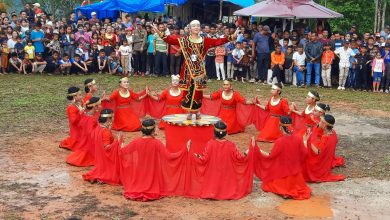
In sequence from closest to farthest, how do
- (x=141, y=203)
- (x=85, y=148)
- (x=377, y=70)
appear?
1. (x=141, y=203)
2. (x=85, y=148)
3. (x=377, y=70)

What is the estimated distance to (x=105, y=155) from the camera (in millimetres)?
8422

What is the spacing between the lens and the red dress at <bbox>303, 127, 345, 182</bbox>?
28.9 ft

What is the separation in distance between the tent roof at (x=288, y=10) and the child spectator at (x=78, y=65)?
5849 millimetres

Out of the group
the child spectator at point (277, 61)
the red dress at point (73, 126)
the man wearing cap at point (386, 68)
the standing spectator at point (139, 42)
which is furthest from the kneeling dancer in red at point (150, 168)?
the standing spectator at point (139, 42)

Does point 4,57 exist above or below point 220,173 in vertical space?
above

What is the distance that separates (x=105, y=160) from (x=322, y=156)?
→ 354cm

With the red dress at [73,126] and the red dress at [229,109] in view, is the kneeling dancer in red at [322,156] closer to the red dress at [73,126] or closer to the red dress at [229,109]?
the red dress at [229,109]

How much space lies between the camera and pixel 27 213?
23.2 ft

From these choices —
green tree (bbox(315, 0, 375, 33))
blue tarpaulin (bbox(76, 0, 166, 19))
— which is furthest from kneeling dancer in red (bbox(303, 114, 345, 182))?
green tree (bbox(315, 0, 375, 33))

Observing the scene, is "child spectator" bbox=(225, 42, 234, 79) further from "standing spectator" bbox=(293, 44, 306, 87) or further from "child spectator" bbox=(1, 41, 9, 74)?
"child spectator" bbox=(1, 41, 9, 74)

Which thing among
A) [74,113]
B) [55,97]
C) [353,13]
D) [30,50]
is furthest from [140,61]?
[353,13]

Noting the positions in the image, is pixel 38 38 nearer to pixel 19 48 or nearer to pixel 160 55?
pixel 19 48

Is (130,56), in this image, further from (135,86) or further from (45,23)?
(45,23)

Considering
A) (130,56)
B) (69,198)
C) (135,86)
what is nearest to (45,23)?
(130,56)
